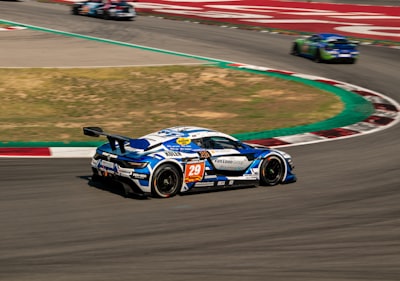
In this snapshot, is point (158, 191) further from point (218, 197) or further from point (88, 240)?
Answer: point (88, 240)

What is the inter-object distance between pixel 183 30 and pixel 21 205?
27025 mm

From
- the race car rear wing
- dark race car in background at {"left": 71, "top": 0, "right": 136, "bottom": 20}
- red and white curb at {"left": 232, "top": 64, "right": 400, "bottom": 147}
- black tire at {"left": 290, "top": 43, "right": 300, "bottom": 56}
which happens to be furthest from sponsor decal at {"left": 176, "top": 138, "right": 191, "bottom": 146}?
dark race car in background at {"left": 71, "top": 0, "right": 136, "bottom": 20}

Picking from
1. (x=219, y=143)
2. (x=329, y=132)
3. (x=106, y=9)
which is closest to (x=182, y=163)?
(x=219, y=143)

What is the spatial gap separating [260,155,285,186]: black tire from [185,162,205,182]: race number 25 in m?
1.37

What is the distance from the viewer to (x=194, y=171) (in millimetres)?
14031

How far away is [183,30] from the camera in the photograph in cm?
3903

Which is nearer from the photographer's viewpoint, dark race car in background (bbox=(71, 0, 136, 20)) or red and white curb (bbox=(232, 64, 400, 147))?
red and white curb (bbox=(232, 64, 400, 147))

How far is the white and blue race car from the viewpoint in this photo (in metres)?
13.5

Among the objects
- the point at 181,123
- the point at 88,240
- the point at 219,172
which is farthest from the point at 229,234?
the point at 181,123

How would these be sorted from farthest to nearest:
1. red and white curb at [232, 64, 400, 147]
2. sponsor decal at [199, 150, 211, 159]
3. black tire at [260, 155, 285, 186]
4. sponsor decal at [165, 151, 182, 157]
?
red and white curb at [232, 64, 400, 147], black tire at [260, 155, 285, 186], sponsor decal at [199, 150, 211, 159], sponsor decal at [165, 151, 182, 157]

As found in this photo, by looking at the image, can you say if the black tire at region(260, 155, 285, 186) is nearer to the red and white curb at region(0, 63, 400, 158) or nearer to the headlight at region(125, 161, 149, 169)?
the headlight at region(125, 161, 149, 169)

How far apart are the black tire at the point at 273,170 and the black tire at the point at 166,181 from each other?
191cm

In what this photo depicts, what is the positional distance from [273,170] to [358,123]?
7061mm

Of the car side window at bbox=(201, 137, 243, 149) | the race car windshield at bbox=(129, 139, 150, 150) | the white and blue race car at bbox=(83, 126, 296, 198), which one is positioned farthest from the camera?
the car side window at bbox=(201, 137, 243, 149)
